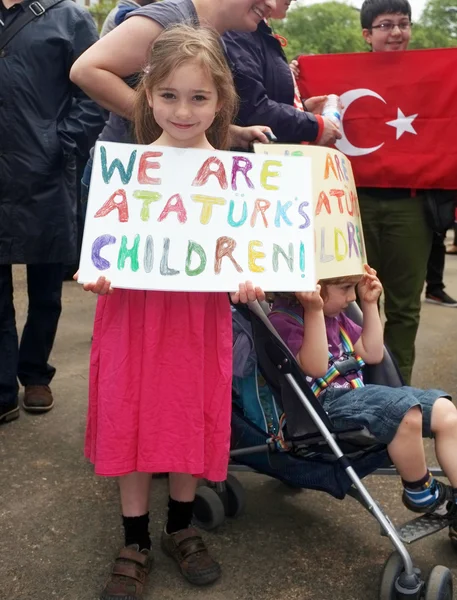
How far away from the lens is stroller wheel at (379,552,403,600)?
221 cm

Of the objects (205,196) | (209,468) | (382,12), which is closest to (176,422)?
(209,468)

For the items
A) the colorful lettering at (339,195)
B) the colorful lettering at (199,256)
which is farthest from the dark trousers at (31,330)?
the colorful lettering at (339,195)

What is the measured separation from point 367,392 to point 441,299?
15.2 ft

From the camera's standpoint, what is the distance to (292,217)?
230cm

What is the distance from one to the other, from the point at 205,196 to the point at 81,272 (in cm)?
43

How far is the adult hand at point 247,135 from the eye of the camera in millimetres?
2553

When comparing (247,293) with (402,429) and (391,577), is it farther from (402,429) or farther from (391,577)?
(391,577)

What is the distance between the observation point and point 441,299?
22.4 ft

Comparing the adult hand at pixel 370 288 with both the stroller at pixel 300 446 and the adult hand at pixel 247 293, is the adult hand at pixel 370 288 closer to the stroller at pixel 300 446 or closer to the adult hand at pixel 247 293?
the stroller at pixel 300 446

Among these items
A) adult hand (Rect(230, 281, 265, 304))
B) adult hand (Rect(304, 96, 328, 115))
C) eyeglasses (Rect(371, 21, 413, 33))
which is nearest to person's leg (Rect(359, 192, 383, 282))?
adult hand (Rect(304, 96, 328, 115))

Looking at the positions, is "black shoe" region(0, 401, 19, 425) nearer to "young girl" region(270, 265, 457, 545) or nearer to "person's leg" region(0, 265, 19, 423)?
"person's leg" region(0, 265, 19, 423)

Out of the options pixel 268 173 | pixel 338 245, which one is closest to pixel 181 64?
pixel 268 173

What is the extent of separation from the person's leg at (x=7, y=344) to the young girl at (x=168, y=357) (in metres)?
1.27

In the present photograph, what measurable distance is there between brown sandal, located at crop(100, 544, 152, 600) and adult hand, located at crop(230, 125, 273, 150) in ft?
4.40
